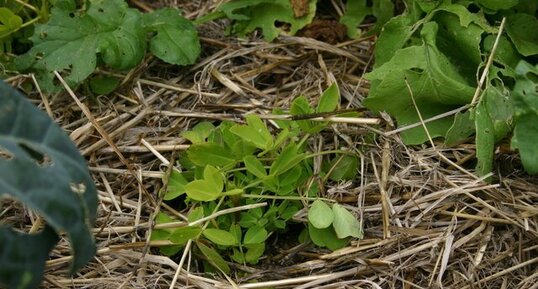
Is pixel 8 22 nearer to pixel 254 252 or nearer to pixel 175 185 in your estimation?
pixel 175 185

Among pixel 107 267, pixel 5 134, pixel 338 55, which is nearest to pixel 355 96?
pixel 338 55

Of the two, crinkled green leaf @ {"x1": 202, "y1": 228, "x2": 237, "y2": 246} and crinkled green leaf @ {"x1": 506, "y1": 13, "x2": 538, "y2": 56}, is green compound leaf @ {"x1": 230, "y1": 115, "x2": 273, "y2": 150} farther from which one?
crinkled green leaf @ {"x1": 506, "y1": 13, "x2": 538, "y2": 56}

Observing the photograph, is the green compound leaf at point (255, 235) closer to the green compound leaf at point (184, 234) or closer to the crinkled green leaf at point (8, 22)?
the green compound leaf at point (184, 234)

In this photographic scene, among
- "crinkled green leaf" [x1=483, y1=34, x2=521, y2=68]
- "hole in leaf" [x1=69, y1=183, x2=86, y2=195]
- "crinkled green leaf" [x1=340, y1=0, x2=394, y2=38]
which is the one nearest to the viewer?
"hole in leaf" [x1=69, y1=183, x2=86, y2=195]

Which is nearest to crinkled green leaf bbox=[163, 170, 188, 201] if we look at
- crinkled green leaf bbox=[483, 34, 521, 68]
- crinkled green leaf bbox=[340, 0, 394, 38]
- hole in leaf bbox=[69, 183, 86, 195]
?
hole in leaf bbox=[69, 183, 86, 195]

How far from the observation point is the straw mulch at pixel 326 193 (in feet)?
5.52

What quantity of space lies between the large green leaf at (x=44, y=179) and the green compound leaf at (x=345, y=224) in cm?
61

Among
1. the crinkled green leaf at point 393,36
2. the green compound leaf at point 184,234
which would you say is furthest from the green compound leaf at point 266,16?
the green compound leaf at point 184,234

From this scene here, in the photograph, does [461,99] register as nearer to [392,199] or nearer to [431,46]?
[431,46]

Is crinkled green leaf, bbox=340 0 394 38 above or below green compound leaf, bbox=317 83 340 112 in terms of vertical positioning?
below

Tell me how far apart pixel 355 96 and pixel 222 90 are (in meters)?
0.37

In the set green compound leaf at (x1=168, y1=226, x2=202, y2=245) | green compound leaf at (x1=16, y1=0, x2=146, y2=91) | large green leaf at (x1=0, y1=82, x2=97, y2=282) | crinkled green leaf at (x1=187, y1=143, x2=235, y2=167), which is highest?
large green leaf at (x1=0, y1=82, x2=97, y2=282)

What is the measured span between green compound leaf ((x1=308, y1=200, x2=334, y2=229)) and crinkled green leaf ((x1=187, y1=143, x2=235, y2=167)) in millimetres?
219

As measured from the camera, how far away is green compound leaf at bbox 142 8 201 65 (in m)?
2.11
